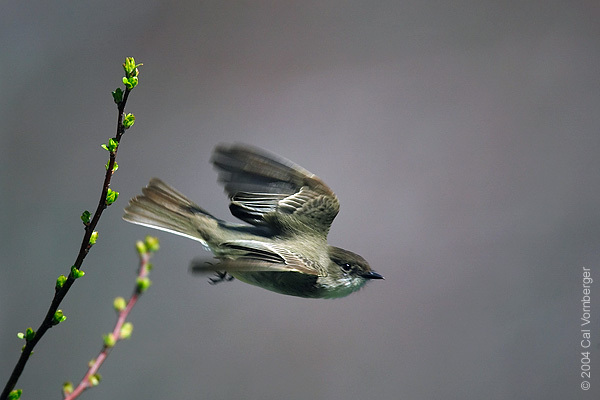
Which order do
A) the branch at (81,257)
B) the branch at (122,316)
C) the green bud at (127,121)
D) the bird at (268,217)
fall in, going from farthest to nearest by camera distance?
the bird at (268,217)
the green bud at (127,121)
the branch at (81,257)
the branch at (122,316)

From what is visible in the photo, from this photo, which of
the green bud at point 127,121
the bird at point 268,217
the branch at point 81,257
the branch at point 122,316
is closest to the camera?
the branch at point 122,316

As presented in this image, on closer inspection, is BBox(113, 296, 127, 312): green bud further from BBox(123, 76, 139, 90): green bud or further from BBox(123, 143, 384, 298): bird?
BBox(123, 143, 384, 298): bird

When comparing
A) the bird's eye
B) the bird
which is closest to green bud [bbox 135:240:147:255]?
the bird

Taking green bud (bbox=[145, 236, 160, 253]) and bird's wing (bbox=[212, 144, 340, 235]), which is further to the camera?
bird's wing (bbox=[212, 144, 340, 235])

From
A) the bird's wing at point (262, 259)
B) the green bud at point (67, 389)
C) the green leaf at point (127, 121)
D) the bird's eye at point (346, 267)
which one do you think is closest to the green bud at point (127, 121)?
the green leaf at point (127, 121)

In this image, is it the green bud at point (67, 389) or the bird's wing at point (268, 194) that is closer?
the green bud at point (67, 389)

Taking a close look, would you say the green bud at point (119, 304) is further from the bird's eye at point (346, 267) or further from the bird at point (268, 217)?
the bird's eye at point (346, 267)

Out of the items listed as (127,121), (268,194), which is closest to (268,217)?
(268,194)

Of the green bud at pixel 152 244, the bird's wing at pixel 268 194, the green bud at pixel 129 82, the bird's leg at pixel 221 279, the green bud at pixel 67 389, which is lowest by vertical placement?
the green bud at pixel 67 389

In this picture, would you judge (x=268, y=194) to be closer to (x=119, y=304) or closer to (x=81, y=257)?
(x=81, y=257)
